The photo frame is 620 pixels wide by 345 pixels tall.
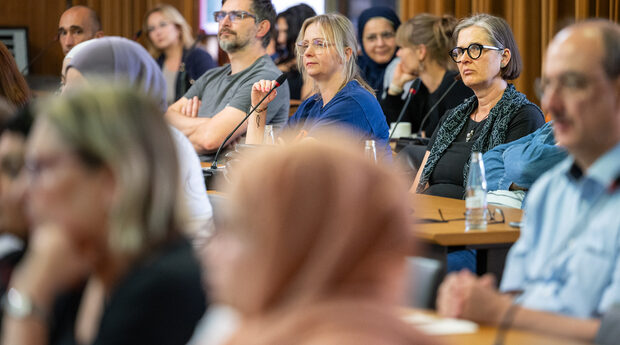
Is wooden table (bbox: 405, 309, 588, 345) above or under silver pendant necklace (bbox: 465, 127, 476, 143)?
under

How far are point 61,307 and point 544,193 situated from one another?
3.34ft

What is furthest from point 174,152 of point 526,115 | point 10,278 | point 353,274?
point 526,115

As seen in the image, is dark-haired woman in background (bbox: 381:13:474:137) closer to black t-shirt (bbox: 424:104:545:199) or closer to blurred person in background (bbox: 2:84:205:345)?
black t-shirt (bbox: 424:104:545:199)

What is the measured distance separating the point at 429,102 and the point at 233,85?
1.54 metres

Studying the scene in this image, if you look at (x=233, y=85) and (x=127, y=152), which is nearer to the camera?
(x=127, y=152)

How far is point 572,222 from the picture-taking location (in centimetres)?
170

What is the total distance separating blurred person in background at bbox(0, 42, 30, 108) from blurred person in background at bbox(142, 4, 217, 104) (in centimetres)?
359

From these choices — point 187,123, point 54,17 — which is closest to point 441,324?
point 187,123

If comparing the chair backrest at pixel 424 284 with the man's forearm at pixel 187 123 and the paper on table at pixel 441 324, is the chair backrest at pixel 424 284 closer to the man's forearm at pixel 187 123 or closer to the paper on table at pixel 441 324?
the paper on table at pixel 441 324

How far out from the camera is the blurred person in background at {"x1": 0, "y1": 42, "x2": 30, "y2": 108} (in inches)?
123

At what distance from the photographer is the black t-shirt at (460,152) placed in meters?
3.58

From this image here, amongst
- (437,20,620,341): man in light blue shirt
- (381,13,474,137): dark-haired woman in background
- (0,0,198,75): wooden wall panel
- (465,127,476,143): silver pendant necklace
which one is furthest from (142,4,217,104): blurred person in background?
(437,20,620,341): man in light blue shirt

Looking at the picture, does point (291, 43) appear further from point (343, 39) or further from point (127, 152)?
point (127, 152)

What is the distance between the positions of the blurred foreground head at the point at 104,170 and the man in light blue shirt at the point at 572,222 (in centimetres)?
69
